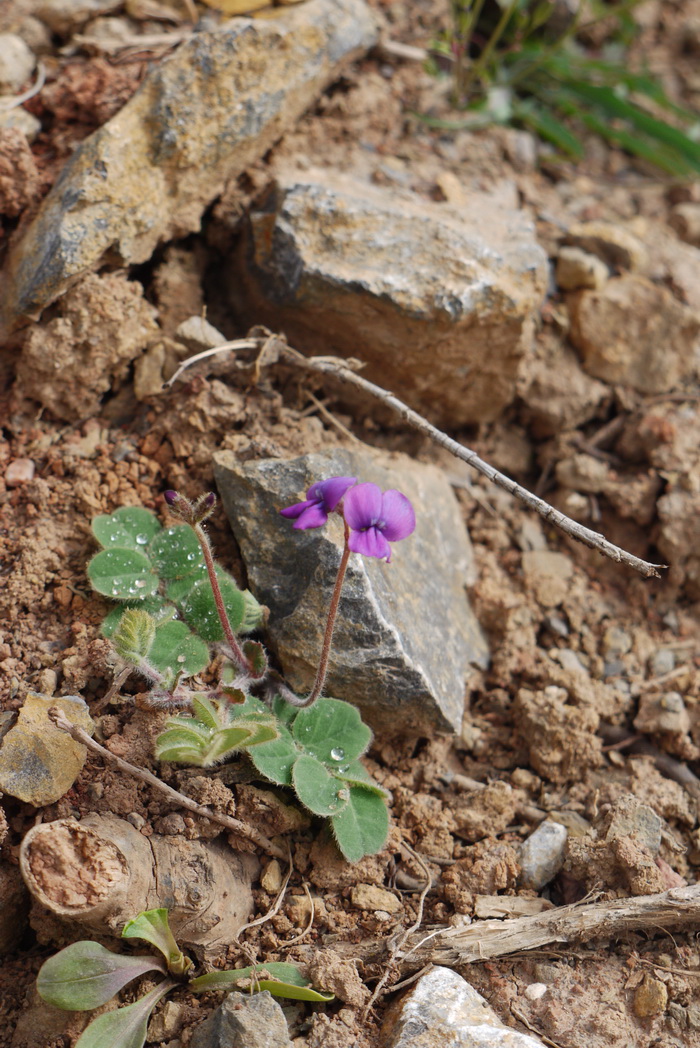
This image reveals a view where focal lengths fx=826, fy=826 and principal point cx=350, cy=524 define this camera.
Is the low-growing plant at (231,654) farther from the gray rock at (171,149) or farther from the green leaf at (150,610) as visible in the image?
the gray rock at (171,149)

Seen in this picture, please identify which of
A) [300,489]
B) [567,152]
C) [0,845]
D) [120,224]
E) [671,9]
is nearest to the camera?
[0,845]

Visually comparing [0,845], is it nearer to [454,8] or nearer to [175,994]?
[175,994]

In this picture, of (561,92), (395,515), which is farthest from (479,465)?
(561,92)

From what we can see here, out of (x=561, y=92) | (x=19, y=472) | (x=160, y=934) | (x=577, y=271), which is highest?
(x=561, y=92)

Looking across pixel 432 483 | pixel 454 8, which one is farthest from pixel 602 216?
pixel 432 483

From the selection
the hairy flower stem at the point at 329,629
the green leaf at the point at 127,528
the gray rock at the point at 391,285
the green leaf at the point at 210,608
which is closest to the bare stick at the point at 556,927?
the hairy flower stem at the point at 329,629

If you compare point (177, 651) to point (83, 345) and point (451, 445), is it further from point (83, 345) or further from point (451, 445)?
point (83, 345)
